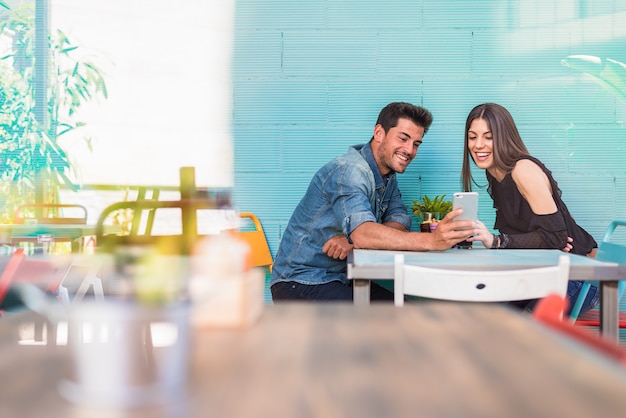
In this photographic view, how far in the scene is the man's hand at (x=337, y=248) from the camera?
99.4 inches

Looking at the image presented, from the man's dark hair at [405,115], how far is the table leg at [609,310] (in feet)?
4.04

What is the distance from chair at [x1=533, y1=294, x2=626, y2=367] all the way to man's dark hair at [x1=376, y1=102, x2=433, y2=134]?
1.96 meters

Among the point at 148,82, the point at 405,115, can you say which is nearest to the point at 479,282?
the point at 405,115

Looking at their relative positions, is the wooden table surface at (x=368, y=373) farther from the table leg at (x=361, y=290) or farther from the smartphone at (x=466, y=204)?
the smartphone at (x=466, y=204)

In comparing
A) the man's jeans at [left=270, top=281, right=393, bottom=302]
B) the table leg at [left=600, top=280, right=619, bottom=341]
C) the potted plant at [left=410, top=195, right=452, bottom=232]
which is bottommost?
the man's jeans at [left=270, top=281, right=393, bottom=302]

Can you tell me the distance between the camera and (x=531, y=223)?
2566mm

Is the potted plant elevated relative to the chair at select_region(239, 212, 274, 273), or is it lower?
elevated

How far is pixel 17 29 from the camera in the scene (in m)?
3.38

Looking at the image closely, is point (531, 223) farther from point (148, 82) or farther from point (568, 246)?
point (148, 82)

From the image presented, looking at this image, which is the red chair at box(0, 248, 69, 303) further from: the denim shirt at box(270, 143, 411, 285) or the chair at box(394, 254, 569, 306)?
the chair at box(394, 254, 569, 306)

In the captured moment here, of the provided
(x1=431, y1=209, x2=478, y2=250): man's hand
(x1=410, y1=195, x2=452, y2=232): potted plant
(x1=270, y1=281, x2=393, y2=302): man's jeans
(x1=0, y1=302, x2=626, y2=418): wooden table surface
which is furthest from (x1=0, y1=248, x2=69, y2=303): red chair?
(x1=410, y1=195, x2=452, y2=232): potted plant

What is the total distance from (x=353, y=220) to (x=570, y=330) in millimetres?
1535

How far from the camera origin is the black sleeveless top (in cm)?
251

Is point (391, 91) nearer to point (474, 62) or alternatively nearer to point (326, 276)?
point (474, 62)
